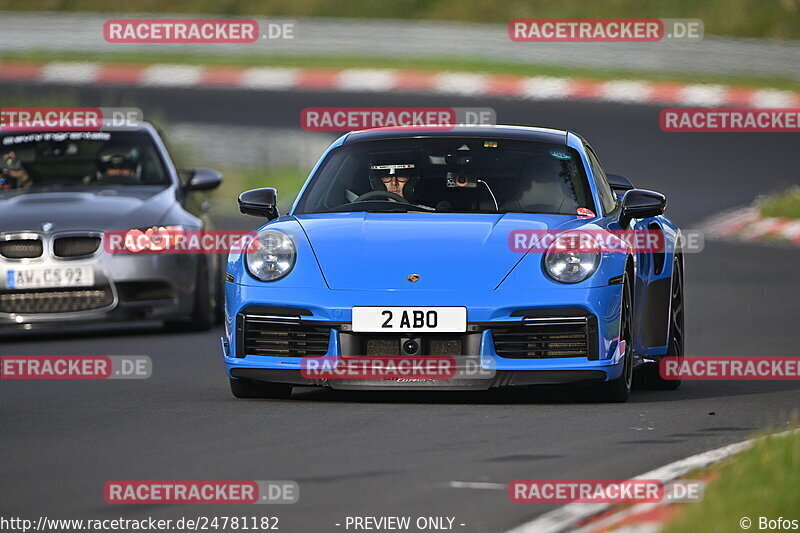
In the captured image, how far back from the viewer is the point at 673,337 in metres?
10.1

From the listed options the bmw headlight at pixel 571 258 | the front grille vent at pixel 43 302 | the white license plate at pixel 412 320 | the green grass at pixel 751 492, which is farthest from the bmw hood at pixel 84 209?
the green grass at pixel 751 492

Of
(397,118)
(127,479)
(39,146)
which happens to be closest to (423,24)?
(397,118)

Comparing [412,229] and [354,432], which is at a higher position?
[412,229]

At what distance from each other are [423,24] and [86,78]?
6845 millimetres

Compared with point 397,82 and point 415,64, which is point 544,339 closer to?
point 397,82

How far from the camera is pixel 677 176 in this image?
24750 mm

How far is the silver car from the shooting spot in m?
12.2

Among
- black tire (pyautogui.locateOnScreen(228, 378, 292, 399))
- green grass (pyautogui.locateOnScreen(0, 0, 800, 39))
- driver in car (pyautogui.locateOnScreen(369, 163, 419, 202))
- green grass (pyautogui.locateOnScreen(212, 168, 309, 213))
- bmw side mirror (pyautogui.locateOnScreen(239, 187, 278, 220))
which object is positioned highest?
green grass (pyautogui.locateOnScreen(0, 0, 800, 39))

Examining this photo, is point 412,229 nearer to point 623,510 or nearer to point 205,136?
point 623,510

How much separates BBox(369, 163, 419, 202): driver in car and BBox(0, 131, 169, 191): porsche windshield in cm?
415

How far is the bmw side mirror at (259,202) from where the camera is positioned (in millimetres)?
9406

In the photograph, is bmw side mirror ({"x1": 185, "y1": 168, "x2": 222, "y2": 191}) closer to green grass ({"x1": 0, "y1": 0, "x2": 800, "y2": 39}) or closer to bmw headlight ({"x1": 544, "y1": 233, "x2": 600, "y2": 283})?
bmw headlight ({"x1": 544, "y1": 233, "x2": 600, "y2": 283})

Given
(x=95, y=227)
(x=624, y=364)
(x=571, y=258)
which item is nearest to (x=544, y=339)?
(x=571, y=258)

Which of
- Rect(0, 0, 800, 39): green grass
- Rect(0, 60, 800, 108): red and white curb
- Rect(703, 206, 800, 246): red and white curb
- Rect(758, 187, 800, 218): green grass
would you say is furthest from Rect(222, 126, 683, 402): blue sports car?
Rect(0, 0, 800, 39): green grass
